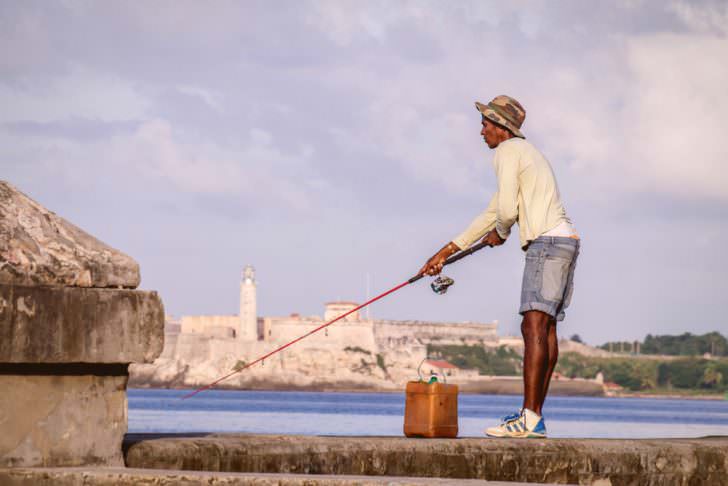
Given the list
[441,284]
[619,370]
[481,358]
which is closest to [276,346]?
[481,358]

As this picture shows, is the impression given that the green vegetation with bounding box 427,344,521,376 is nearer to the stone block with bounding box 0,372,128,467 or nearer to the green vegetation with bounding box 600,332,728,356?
the green vegetation with bounding box 600,332,728,356

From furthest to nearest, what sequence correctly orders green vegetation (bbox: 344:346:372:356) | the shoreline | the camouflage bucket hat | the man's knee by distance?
green vegetation (bbox: 344:346:372:356) → the shoreline → the camouflage bucket hat → the man's knee

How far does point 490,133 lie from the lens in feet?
19.4

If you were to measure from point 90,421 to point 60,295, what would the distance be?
388 millimetres

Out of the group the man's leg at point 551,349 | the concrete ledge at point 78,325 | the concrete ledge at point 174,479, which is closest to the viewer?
the concrete ledge at point 174,479

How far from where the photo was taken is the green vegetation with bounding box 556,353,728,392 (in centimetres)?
14888

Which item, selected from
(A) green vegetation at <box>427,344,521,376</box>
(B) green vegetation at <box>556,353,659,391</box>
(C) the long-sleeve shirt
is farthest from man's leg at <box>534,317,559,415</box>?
(B) green vegetation at <box>556,353,659,391</box>

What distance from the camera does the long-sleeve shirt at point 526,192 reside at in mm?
5641

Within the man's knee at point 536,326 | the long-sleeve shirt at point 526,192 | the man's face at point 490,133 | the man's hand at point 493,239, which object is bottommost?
the man's knee at point 536,326

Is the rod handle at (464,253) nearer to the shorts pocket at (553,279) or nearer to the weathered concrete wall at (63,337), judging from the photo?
the shorts pocket at (553,279)

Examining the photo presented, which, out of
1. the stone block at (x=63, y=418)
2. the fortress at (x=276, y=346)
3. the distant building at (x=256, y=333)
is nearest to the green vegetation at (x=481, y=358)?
the distant building at (x=256, y=333)

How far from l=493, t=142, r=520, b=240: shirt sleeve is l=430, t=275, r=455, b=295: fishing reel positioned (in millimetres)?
504

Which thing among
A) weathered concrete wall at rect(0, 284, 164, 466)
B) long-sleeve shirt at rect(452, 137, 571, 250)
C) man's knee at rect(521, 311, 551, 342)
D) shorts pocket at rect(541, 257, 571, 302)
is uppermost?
long-sleeve shirt at rect(452, 137, 571, 250)

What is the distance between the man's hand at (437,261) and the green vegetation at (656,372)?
144 meters
